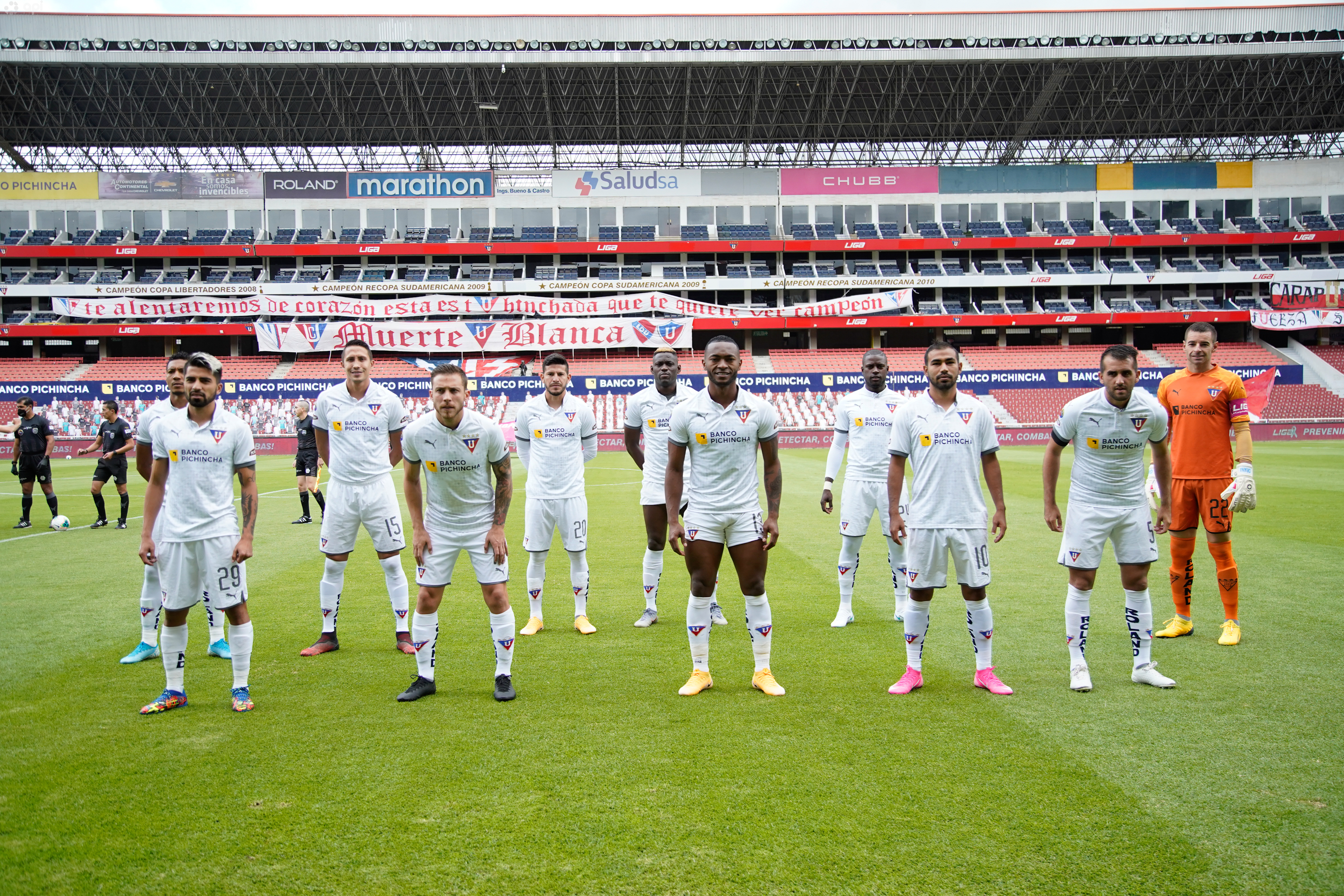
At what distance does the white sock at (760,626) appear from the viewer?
18.8 feet

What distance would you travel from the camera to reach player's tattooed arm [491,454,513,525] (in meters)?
5.81

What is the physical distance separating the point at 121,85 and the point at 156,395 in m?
21.6

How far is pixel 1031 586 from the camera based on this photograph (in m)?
9.16

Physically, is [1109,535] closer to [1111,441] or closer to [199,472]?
[1111,441]

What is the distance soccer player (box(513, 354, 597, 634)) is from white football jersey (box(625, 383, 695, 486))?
51cm

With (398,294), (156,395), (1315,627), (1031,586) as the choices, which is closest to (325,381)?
(156,395)

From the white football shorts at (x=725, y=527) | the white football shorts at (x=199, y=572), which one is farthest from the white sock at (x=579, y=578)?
the white football shorts at (x=199, y=572)

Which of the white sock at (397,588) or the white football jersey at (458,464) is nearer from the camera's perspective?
the white football jersey at (458,464)

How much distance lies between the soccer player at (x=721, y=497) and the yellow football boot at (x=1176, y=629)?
11.9ft

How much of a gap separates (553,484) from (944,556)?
367 centimetres

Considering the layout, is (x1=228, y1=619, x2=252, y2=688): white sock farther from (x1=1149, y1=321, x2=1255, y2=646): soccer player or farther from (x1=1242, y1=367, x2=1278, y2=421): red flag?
(x1=1242, y1=367, x2=1278, y2=421): red flag

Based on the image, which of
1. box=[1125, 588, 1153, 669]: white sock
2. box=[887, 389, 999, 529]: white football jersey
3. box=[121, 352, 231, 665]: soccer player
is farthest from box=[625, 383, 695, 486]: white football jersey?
box=[1125, 588, 1153, 669]: white sock

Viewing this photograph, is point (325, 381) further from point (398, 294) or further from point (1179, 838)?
point (1179, 838)

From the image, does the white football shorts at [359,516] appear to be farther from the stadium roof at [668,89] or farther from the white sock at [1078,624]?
the stadium roof at [668,89]
